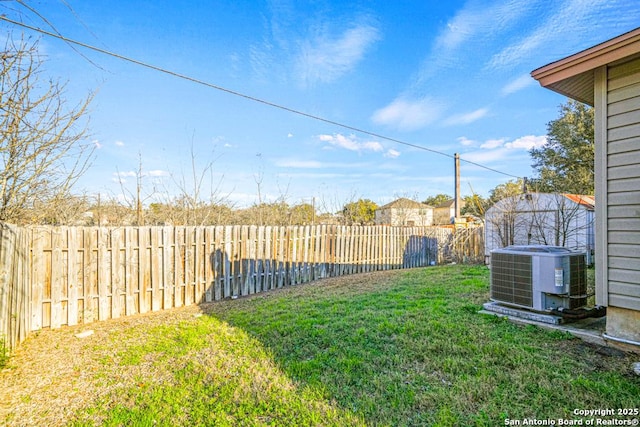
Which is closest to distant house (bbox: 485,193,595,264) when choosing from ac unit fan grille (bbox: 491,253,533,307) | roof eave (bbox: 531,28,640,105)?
ac unit fan grille (bbox: 491,253,533,307)

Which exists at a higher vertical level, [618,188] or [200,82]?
[200,82]

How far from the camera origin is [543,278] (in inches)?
143

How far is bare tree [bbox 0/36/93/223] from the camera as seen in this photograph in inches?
116

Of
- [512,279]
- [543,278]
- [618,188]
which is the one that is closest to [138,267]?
[512,279]

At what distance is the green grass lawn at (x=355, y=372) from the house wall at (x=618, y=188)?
0.59 meters

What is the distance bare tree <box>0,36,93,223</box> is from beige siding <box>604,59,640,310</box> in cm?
542

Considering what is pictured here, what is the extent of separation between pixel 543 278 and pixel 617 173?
4.39 ft

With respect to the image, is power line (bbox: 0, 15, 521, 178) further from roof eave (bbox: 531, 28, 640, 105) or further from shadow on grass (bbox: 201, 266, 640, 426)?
roof eave (bbox: 531, 28, 640, 105)

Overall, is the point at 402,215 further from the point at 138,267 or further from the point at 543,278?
the point at 138,267

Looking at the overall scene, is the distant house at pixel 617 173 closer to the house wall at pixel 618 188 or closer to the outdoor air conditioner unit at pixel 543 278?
the house wall at pixel 618 188

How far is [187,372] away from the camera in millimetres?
2684

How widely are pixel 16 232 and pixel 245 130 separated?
21.6 ft

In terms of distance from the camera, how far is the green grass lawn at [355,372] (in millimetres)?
2051

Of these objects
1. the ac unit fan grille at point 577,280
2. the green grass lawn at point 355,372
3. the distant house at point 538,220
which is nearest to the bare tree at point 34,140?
the green grass lawn at point 355,372
